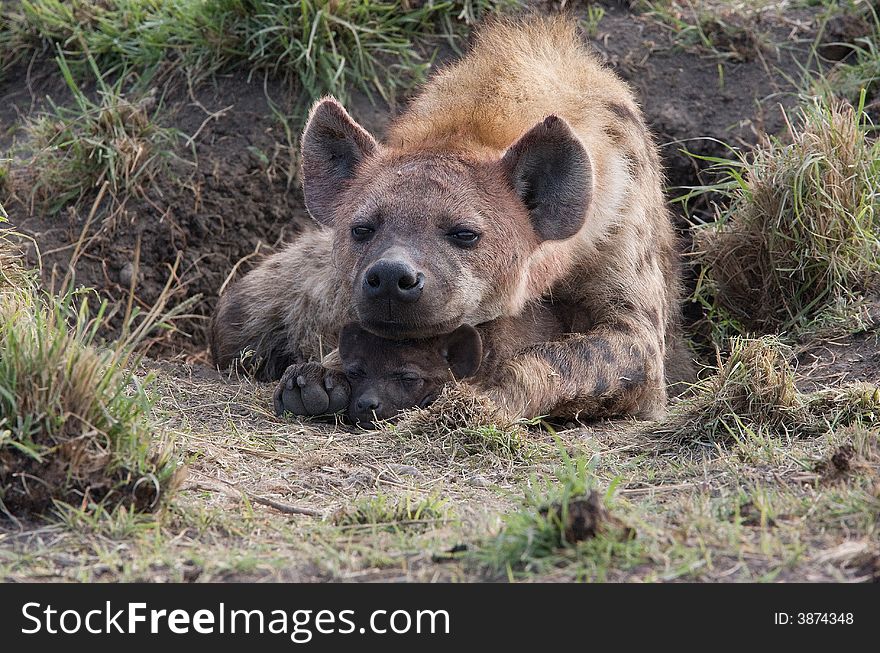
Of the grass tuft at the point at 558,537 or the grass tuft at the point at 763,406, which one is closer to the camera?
the grass tuft at the point at 558,537

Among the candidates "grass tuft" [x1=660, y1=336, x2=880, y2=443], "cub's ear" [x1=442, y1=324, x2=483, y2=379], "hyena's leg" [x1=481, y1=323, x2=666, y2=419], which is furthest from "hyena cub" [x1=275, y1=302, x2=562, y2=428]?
"grass tuft" [x1=660, y1=336, x2=880, y2=443]

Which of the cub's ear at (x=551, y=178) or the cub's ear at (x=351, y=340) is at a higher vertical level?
the cub's ear at (x=551, y=178)

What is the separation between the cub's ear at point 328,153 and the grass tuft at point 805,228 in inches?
67.2

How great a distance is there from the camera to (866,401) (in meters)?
3.89

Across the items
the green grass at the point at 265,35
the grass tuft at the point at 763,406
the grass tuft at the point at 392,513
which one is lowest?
the grass tuft at the point at 392,513

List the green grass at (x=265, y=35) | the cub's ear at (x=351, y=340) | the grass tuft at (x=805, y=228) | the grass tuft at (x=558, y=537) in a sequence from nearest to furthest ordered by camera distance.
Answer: the grass tuft at (x=558, y=537) < the cub's ear at (x=351, y=340) < the grass tuft at (x=805, y=228) < the green grass at (x=265, y=35)

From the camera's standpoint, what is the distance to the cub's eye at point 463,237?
164 inches

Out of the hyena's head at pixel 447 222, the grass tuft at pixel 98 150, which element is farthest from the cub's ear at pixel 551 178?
the grass tuft at pixel 98 150

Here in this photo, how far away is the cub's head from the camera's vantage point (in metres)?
4.30

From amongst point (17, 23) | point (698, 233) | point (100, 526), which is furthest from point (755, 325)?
point (17, 23)

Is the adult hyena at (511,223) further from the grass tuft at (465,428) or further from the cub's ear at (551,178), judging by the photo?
the grass tuft at (465,428)

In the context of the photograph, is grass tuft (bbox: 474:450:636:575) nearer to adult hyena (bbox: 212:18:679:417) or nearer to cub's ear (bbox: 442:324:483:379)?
adult hyena (bbox: 212:18:679:417)

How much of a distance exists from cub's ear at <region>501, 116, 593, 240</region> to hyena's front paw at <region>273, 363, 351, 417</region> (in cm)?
89

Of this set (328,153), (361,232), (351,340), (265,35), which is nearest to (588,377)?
(351,340)
